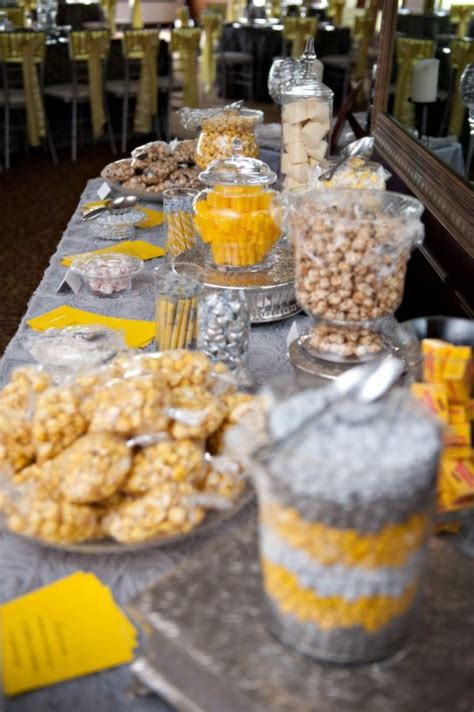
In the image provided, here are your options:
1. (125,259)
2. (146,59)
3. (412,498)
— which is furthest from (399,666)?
(146,59)

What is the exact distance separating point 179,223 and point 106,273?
0.19 m

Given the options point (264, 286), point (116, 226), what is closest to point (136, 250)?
point (116, 226)

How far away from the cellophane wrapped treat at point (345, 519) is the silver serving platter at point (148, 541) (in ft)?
0.59

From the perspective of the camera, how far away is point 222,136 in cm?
180

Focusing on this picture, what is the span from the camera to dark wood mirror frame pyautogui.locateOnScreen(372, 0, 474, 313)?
1.18m

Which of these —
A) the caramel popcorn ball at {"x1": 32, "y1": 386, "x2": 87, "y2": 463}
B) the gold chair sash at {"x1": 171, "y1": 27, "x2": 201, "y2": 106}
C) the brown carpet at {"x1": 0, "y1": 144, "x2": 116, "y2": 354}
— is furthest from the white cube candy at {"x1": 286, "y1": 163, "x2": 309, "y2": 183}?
the gold chair sash at {"x1": 171, "y1": 27, "x2": 201, "y2": 106}

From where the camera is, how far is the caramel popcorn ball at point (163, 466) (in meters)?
0.71

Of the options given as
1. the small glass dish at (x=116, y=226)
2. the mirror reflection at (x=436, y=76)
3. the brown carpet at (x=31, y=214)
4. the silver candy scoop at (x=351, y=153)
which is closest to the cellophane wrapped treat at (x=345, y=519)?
the silver candy scoop at (x=351, y=153)

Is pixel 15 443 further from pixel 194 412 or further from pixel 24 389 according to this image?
pixel 194 412

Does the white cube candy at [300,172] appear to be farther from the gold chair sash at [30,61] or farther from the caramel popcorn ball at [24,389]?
the gold chair sash at [30,61]

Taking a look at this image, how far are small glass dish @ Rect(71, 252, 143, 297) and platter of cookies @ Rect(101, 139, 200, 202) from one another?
54 cm

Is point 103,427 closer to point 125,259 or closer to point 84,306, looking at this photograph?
point 84,306

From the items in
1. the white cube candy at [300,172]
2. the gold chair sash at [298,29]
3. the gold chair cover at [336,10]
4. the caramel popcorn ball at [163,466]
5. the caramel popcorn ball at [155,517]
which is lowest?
the caramel popcorn ball at [155,517]

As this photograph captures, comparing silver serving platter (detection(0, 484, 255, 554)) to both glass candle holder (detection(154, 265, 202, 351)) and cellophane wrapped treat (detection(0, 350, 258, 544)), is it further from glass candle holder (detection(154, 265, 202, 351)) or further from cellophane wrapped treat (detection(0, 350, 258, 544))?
glass candle holder (detection(154, 265, 202, 351))
